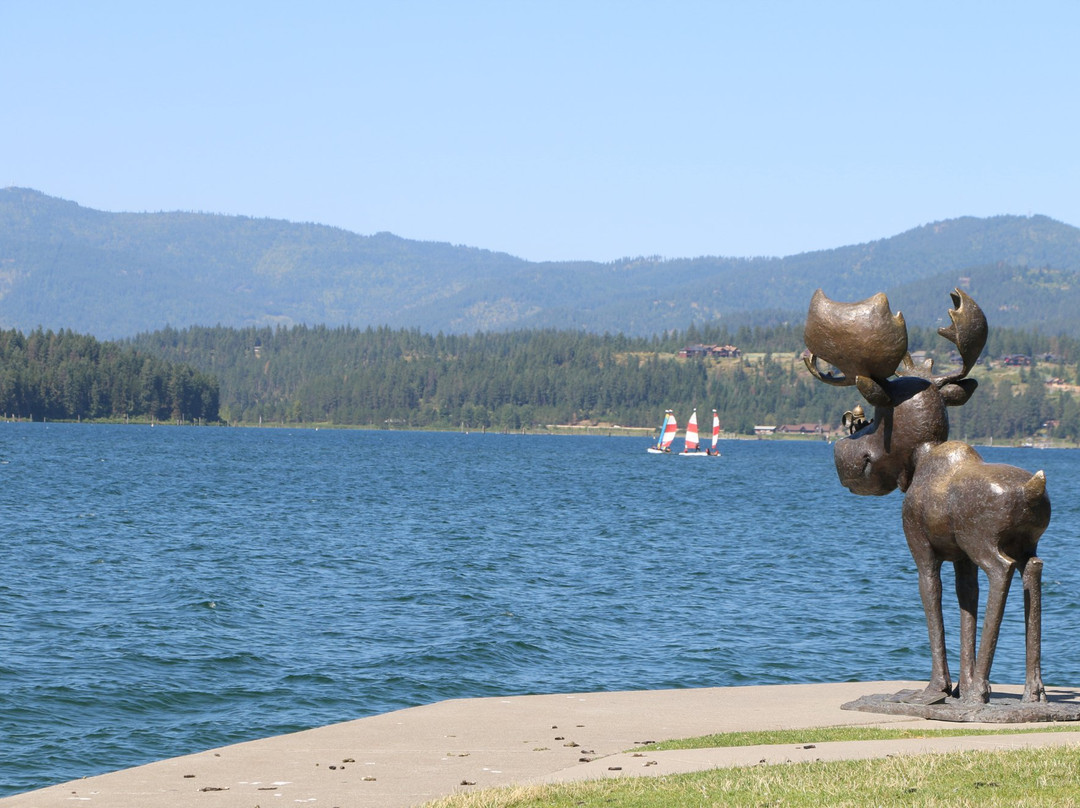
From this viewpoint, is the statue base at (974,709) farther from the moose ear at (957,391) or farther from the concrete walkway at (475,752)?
the moose ear at (957,391)

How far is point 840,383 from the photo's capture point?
1673 centimetres

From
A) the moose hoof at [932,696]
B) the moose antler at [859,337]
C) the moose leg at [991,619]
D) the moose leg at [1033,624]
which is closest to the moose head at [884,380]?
the moose antler at [859,337]

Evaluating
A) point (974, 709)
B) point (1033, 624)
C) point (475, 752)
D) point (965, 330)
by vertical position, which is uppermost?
point (965, 330)

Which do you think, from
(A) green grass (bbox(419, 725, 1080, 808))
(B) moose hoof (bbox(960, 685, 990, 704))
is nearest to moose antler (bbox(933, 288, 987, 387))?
(B) moose hoof (bbox(960, 685, 990, 704))

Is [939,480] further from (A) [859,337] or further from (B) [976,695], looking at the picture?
(B) [976,695]

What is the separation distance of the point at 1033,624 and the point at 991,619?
22.3 inches

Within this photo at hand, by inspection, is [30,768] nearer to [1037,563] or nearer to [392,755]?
[392,755]

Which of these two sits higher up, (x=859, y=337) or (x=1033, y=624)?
(x=859, y=337)

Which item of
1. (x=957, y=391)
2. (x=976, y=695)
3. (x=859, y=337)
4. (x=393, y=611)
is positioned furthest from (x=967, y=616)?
(x=393, y=611)

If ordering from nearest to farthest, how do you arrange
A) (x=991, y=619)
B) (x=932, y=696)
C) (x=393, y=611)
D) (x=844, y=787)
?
(x=844, y=787), (x=991, y=619), (x=932, y=696), (x=393, y=611)

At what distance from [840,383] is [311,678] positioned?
1224cm

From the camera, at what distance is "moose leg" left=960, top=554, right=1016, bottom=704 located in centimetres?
1581

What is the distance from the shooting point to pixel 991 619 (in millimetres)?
15984

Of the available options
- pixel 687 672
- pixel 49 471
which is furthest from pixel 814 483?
pixel 687 672
